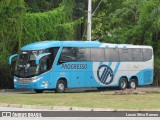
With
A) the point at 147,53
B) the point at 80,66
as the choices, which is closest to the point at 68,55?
the point at 80,66

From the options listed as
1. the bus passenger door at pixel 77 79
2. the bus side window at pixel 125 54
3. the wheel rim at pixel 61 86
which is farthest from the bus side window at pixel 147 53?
the wheel rim at pixel 61 86

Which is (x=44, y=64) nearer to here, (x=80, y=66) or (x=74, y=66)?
(x=74, y=66)

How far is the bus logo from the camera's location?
1303 inches

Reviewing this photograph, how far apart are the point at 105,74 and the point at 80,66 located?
268 cm

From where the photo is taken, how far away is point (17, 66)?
30453mm

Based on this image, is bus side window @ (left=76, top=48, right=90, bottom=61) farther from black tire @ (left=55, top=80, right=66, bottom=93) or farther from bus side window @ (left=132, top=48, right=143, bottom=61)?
bus side window @ (left=132, top=48, right=143, bottom=61)

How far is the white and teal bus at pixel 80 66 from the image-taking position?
97.5 ft

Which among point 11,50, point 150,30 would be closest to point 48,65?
point 11,50

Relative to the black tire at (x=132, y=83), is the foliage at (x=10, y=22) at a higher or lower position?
higher

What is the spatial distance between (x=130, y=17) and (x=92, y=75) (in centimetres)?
1272

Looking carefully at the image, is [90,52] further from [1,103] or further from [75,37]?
[1,103]

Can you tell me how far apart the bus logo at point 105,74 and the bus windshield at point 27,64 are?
5422mm

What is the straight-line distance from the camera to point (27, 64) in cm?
2992

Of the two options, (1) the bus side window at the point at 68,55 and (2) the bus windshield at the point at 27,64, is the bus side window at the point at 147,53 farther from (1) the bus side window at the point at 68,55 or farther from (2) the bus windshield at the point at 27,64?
(2) the bus windshield at the point at 27,64
